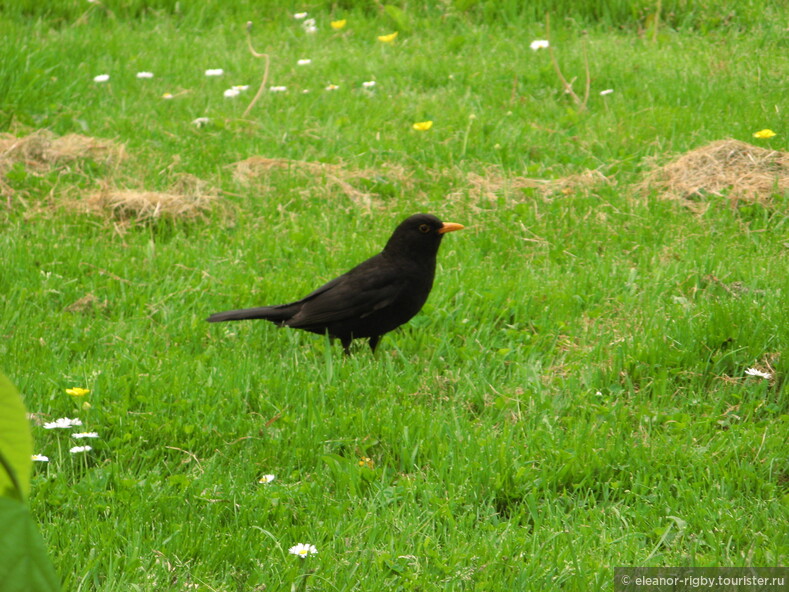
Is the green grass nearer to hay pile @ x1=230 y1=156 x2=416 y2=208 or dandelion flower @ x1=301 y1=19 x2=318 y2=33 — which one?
hay pile @ x1=230 y1=156 x2=416 y2=208

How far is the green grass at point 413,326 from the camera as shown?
3.07 m

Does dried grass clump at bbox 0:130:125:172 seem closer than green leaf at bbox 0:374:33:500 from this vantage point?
No

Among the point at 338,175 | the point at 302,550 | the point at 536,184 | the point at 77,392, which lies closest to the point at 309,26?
the point at 338,175

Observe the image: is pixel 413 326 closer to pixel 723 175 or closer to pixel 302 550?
pixel 302 550

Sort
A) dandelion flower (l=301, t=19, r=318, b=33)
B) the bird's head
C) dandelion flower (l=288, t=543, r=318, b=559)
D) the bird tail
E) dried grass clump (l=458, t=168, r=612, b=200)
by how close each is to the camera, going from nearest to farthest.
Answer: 1. dandelion flower (l=288, t=543, r=318, b=559)
2. the bird tail
3. the bird's head
4. dried grass clump (l=458, t=168, r=612, b=200)
5. dandelion flower (l=301, t=19, r=318, b=33)

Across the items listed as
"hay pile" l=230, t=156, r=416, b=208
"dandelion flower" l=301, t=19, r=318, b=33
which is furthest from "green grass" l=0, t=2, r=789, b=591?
"dandelion flower" l=301, t=19, r=318, b=33

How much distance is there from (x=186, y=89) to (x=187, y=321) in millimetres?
3769

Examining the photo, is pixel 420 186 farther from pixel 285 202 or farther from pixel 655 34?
pixel 655 34

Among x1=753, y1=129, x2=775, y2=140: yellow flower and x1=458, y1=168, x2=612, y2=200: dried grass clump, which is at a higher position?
x1=753, y1=129, x2=775, y2=140: yellow flower

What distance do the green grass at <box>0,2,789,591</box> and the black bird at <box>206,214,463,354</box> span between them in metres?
0.16

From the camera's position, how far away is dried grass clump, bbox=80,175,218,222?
5.90 meters

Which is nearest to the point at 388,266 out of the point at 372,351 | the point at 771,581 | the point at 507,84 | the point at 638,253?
the point at 372,351

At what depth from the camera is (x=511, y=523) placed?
3.14 m

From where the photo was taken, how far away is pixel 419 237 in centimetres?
475
